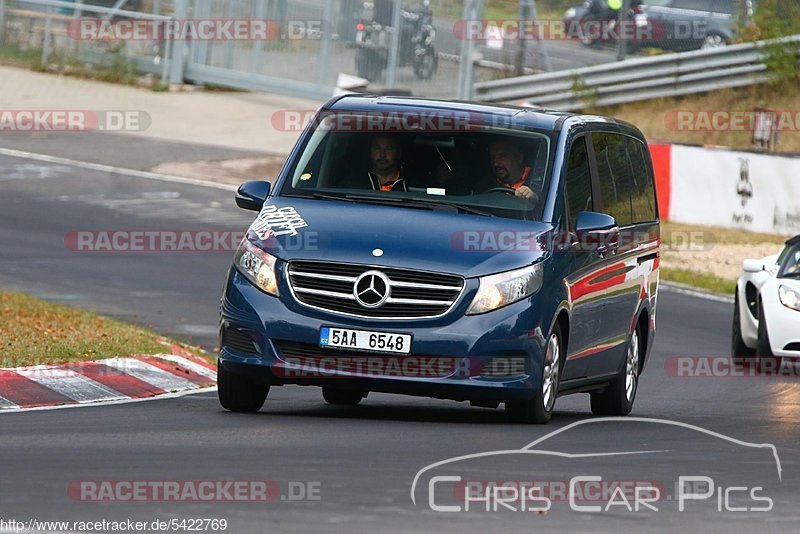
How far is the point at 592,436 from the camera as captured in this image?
1023 centimetres

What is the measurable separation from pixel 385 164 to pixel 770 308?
20.4ft

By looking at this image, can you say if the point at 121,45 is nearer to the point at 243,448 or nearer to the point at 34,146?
the point at 34,146

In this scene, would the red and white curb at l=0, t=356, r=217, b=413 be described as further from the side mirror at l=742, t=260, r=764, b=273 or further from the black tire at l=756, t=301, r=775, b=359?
the side mirror at l=742, t=260, r=764, b=273

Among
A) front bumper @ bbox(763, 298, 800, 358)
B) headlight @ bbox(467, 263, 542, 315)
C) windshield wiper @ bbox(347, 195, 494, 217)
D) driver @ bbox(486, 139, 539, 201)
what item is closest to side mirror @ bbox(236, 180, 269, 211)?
windshield wiper @ bbox(347, 195, 494, 217)

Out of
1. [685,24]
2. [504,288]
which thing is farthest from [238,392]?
[685,24]

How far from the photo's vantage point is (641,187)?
1321cm

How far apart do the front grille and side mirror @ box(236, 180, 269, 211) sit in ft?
3.74

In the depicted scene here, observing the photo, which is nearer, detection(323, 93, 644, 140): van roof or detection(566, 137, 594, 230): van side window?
detection(566, 137, 594, 230): van side window

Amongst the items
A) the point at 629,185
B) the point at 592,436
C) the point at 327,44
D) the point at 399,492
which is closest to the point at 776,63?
the point at 327,44

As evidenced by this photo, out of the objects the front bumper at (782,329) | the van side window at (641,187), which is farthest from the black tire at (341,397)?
the front bumper at (782,329)

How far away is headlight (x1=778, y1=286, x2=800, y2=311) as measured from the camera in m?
16.1

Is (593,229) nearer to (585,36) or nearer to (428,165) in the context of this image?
(428,165)

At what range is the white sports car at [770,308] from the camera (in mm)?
16109

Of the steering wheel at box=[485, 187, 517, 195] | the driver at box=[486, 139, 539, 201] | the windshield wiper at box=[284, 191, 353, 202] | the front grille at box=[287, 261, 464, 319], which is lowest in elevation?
the front grille at box=[287, 261, 464, 319]
